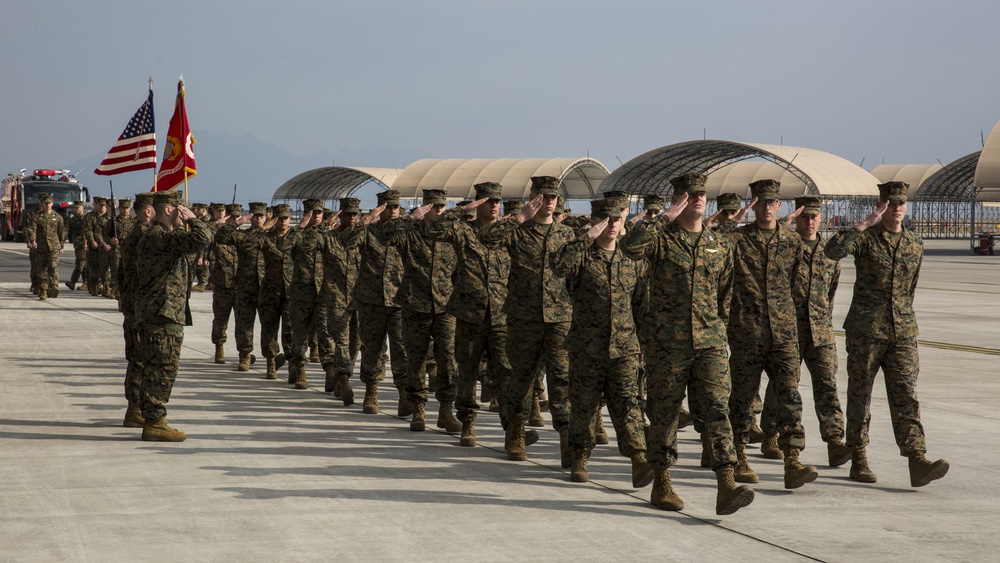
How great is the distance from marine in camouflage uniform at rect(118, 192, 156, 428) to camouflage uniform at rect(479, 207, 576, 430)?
2.96 meters

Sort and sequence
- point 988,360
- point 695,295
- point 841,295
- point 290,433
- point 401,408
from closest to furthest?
point 695,295, point 290,433, point 401,408, point 988,360, point 841,295

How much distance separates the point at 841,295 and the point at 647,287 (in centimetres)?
1985

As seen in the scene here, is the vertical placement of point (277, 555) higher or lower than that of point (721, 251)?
lower

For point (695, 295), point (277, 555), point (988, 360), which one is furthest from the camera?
point (988, 360)

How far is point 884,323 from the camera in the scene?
7555mm

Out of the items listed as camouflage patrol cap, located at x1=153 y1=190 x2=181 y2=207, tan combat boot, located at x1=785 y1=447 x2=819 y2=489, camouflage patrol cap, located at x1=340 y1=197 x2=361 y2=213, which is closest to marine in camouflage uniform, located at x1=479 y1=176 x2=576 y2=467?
tan combat boot, located at x1=785 y1=447 x2=819 y2=489

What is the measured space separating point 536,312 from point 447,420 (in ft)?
5.89

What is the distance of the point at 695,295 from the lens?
22.0ft

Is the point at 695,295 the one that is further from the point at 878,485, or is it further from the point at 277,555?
the point at 277,555

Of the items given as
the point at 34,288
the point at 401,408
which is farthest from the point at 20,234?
the point at 401,408

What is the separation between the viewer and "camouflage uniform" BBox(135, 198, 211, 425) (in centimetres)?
874

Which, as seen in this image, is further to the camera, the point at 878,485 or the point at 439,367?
the point at 439,367

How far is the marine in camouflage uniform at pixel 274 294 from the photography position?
12.1 m

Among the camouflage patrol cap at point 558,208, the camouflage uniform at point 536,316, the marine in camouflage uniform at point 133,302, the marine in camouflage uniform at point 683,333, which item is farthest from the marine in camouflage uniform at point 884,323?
the marine in camouflage uniform at point 133,302
